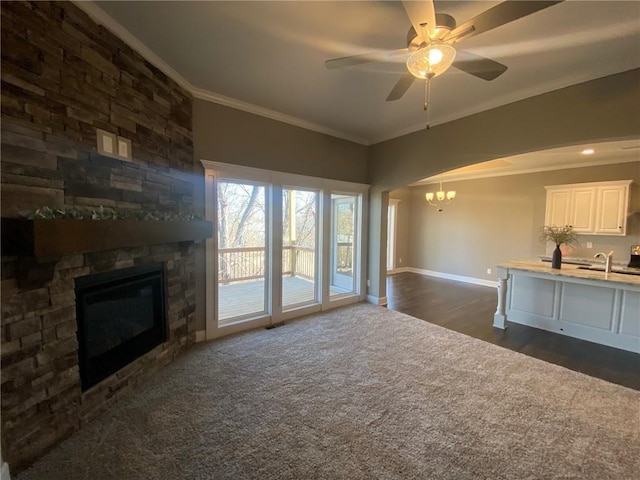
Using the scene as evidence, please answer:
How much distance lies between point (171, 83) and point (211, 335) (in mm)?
2864

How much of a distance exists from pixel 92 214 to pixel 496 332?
4.74 metres

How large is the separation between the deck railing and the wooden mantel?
272cm

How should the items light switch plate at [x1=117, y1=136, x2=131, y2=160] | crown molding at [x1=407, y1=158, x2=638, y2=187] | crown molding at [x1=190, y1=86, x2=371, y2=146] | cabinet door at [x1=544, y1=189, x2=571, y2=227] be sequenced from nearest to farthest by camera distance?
light switch plate at [x1=117, y1=136, x2=131, y2=160] < crown molding at [x1=190, y1=86, x2=371, y2=146] < crown molding at [x1=407, y1=158, x2=638, y2=187] < cabinet door at [x1=544, y1=189, x2=571, y2=227]

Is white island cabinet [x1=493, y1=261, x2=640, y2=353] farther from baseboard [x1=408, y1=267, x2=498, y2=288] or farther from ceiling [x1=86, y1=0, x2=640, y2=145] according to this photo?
baseboard [x1=408, y1=267, x2=498, y2=288]

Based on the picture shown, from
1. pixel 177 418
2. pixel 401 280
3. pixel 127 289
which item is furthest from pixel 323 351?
pixel 401 280

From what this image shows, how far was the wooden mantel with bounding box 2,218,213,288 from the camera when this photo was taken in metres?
1.45

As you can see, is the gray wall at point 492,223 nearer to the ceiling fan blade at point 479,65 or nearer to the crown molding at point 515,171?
the crown molding at point 515,171

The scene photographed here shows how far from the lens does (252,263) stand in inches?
210

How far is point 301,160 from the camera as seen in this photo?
4133 millimetres

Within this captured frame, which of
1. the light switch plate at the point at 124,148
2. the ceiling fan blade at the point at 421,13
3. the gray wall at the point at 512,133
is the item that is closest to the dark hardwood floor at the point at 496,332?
the gray wall at the point at 512,133

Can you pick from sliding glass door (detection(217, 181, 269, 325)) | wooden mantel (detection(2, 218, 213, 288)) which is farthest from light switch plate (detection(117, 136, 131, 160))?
sliding glass door (detection(217, 181, 269, 325))

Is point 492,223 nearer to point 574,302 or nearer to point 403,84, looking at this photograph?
point 574,302

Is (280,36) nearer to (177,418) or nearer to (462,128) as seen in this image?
(462,128)

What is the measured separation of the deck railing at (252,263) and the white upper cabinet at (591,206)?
209 inches
